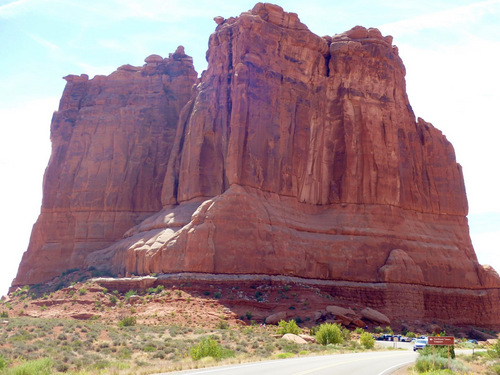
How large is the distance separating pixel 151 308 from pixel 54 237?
27297 millimetres

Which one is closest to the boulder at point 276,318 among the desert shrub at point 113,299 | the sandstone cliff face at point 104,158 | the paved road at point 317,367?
the desert shrub at point 113,299

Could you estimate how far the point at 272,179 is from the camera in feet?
181

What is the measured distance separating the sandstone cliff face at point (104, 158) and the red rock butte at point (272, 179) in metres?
0.16

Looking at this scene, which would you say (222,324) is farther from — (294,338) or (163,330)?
(294,338)

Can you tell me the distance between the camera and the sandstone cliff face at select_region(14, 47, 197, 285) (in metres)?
67.1

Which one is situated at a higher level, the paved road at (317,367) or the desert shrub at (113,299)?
the desert shrub at (113,299)

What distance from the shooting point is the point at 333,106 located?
205 ft

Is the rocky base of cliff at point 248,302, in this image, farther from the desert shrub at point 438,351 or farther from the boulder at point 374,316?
the desert shrub at point 438,351

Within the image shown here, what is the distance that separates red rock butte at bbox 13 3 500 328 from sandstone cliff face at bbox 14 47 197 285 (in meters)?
0.16

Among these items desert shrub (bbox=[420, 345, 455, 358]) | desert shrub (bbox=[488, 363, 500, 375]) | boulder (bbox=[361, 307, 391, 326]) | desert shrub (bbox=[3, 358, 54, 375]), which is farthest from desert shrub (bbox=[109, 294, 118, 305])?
desert shrub (bbox=[488, 363, 500, 375])

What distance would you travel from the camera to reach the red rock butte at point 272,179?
173ft

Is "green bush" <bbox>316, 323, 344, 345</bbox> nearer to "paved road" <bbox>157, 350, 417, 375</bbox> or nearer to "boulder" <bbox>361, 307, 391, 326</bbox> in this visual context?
"paved road" <bbox>157, 350, 417, 375</bbox>

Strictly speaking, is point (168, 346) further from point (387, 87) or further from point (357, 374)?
point (387, 87)

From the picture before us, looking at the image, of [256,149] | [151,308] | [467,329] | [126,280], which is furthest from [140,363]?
[467,329]
